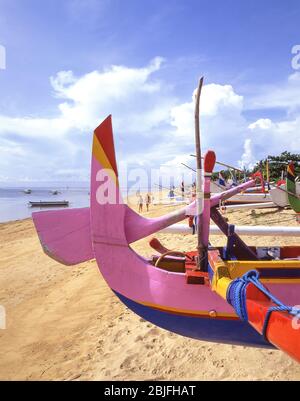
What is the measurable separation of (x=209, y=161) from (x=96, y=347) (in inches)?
137

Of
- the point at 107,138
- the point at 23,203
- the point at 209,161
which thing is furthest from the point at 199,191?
the point at 23,203

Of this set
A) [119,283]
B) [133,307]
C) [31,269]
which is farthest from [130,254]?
[31,269]

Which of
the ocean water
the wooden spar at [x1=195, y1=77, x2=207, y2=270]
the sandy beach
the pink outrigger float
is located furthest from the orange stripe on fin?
the ocean water

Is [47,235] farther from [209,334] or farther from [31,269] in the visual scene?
[31,269]

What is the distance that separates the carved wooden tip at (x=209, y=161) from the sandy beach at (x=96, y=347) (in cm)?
251

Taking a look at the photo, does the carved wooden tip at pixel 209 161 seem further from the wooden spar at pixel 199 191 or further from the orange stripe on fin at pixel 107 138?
the orange stripe on fin at pixel 107 138

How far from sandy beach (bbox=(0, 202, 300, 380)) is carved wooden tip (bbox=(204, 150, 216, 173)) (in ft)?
8.24

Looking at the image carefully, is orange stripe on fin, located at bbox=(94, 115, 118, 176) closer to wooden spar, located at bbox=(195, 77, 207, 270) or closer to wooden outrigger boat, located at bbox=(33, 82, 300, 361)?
wooden outrigger boat, located at bbox=(33, 82, 300, 361)

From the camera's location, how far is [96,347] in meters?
4.77

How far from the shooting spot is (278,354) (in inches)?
156

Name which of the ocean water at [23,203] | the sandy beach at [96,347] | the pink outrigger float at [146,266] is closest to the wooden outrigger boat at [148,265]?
the pink outrigger float at [146,266]

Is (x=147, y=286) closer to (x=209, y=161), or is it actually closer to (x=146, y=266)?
(x=146, y=266)

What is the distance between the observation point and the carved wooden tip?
3275 millimetres
